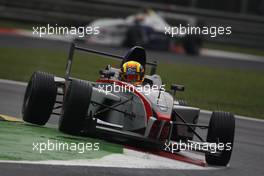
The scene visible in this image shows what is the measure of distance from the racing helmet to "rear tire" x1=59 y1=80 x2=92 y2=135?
1.27m

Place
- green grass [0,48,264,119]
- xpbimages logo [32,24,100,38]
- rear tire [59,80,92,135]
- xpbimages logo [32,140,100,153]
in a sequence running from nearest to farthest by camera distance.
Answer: xpbimages logo [32,140,100,153], rear tire [59,80,92,135], green grass [0,48,264,119], xpbimages logo [32,24,100,38]

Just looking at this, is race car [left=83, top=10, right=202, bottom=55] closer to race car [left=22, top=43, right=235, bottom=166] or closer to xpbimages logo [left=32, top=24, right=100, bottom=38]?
xpbimages logo [left=32, top=24, right=100, bottom=38]

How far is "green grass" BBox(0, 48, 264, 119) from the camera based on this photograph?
17.0 metres

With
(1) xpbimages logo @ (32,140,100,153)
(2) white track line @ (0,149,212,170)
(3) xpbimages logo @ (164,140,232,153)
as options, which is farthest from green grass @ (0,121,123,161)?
(3) xpbimages logo @ (164,140,232,153)

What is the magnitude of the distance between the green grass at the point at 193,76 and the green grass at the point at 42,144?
610 cm

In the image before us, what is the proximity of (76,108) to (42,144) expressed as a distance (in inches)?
31.5

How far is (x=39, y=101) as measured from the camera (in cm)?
1026

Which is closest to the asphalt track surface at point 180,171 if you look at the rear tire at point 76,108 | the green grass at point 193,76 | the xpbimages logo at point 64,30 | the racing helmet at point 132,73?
the rear tire at point 76,108

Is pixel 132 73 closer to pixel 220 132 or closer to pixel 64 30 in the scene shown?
pixel 220 132

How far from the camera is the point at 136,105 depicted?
10.1m

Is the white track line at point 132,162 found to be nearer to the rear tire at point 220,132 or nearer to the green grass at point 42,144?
the green grass at point 42,144

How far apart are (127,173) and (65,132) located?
190 cm

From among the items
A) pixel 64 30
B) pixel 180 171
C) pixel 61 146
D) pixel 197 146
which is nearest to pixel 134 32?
pixel 64 30

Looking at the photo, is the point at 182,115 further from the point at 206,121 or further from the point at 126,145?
the point at 206,121
